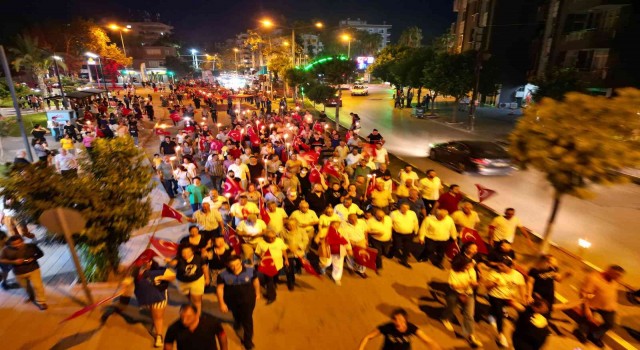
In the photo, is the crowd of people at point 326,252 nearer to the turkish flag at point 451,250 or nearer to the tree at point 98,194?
the turkish flag at point 451,250

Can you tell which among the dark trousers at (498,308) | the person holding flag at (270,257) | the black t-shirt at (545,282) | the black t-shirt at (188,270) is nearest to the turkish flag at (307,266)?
the person holding flag at (270,257)

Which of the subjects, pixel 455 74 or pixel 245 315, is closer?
pixel 245 315

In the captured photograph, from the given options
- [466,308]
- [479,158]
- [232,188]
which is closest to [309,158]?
[232,188]

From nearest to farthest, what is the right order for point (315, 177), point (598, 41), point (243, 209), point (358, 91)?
point (243, 209) → point (315, 177) → point (598, 41) → point (358, 91)

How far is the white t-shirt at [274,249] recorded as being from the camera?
657 cm

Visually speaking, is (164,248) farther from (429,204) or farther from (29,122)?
(29,122)

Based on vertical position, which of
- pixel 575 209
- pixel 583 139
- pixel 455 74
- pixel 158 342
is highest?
pixel 455 74

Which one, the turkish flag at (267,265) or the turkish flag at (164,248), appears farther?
the turkish flag at (164,248)

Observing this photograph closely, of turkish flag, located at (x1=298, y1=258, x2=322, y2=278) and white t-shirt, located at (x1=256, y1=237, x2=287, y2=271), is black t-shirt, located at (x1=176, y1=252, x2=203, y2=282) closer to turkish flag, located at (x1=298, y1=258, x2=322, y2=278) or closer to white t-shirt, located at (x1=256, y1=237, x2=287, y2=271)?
white t-shirt, located at (x1=256, y1=237, x2=287, y2=271)

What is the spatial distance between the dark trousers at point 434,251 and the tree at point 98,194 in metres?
5.67

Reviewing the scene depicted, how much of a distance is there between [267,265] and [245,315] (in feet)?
3.84

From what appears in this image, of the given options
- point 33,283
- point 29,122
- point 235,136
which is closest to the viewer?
point 33,283

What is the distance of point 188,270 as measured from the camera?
5824 mm

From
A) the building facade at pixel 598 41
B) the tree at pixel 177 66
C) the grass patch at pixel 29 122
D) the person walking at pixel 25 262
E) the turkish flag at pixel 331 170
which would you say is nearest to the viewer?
the person walking at pixel 25 262
